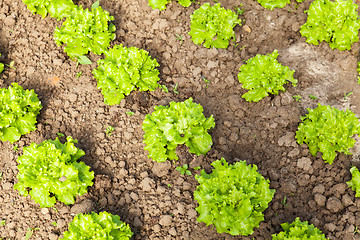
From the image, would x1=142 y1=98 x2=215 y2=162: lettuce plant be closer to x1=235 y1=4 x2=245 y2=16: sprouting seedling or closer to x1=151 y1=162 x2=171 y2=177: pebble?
x1=151 y1=162 x2=171 y2=177: pebble

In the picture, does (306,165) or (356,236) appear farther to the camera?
(306,165)

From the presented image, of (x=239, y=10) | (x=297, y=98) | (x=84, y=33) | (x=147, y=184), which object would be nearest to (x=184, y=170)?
(x=147, y=184)

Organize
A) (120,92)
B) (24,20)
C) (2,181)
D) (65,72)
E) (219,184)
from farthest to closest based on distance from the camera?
(24,20), (65,72), (120,92), (2,181), (219,184)

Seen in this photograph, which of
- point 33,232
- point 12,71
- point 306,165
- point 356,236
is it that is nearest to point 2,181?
point 33,232

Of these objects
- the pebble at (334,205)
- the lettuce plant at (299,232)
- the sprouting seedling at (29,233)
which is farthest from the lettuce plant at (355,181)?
the sprouting seedling at (29,233)

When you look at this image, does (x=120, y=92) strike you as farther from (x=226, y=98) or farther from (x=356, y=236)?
(x=356, y=236)

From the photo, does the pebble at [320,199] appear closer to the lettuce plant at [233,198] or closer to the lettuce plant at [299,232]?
the lettuce plant at [299,232]

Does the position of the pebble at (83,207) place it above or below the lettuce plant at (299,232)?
below
